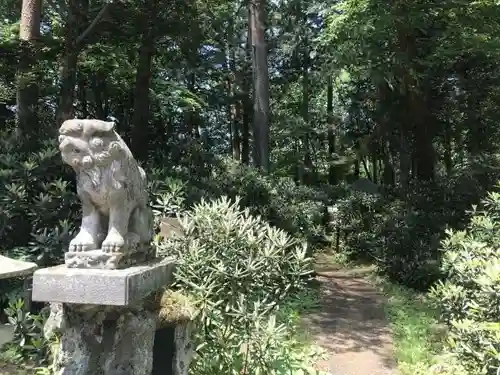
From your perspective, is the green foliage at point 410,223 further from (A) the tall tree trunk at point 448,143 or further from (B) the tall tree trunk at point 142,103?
Result: (B) the tall tree trunk at point 142,103

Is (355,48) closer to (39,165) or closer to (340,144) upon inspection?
(39,165)

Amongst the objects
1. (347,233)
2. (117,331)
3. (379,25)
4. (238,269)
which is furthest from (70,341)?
(347,233)

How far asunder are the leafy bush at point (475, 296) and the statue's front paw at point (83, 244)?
8.05ft

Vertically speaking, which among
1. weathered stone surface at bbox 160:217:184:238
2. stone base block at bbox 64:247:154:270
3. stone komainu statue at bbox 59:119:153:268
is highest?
stone komainu statue at bbox 59:119:153:268

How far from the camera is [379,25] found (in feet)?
29.6

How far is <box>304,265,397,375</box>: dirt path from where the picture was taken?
5922mm

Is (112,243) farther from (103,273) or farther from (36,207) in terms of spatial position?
(36,207)

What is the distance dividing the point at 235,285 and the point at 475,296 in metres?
2.20

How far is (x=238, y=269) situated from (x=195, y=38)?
7298 mm

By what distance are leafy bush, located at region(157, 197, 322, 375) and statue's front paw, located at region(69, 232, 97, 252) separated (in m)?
1.05

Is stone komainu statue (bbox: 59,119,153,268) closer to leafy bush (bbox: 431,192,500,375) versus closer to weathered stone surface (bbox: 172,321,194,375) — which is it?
weathered stone surface (bbox: 172,321,194,375)

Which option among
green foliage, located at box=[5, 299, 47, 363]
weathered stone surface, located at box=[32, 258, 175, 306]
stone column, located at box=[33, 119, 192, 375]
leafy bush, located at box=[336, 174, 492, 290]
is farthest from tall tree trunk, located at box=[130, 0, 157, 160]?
weathered stone surface, located at box=[32, 258, 175, 306]

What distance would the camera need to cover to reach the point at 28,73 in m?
8.20

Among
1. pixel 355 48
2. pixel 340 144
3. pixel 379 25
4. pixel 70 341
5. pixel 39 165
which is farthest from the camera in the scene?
pixel 340 144
